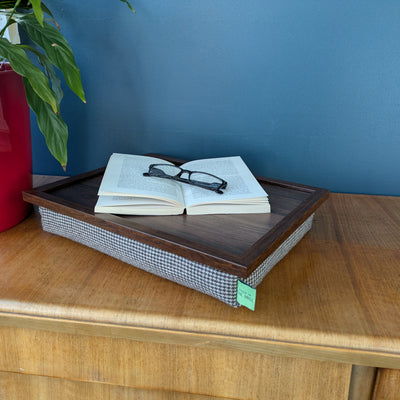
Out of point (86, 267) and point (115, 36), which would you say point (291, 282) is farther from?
point (115, 36)

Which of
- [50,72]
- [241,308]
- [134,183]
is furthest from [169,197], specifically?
[50,72]

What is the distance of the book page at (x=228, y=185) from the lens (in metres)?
0.66

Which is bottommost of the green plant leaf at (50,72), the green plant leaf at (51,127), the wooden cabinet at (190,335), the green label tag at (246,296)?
the wooden cabinet at (190,335)

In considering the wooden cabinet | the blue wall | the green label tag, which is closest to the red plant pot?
the wooden cabinet

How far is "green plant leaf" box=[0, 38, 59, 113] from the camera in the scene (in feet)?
1.85

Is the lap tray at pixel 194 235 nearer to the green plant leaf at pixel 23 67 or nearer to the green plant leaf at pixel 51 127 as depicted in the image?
the green plant leaf at pixel 51 127

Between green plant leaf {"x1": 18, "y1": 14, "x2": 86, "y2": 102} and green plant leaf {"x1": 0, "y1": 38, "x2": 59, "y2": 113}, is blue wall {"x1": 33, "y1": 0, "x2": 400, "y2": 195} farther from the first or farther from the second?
green plant leaf {"x1": 0, "y1": 38, "x2": 59, "y2": 113}

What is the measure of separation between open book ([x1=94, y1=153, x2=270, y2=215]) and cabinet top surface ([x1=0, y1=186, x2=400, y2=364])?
3.9 inches

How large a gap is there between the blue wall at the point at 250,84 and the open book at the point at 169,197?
0.83ft

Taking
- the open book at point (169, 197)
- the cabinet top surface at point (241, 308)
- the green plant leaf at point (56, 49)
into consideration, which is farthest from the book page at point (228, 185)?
the green plant leaf at point (56, 49)

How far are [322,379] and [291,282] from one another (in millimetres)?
142

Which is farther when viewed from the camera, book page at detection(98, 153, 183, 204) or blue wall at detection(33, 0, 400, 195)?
blue wall at detection(33, 0, 400, 195)

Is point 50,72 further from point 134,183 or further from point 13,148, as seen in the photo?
point 134,183

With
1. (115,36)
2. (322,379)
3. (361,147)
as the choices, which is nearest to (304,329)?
(322,379)
